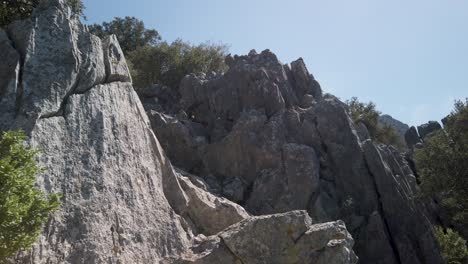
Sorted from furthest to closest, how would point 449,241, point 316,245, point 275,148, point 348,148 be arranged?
point 348,148
point 275,148
point 449,241
point 316,245

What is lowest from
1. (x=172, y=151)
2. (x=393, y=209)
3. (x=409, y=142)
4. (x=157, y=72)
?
(x=393, y=209)

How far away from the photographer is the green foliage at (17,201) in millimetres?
10828

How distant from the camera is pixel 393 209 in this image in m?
31.8

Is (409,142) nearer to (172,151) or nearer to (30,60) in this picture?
(172,151)

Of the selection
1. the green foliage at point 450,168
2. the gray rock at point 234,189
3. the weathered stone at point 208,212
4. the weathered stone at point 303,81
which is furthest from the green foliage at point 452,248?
the weathered stone at point 303,81

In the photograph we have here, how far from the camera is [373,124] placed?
2085 inches

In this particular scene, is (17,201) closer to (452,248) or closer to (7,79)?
(7,79)

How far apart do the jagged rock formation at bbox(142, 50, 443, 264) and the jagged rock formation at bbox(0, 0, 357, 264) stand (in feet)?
37.0

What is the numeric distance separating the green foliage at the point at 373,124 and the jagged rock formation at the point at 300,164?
47.5ft

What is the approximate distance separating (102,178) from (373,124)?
138 ft

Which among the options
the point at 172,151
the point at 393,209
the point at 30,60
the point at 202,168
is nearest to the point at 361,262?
the point at 393,209

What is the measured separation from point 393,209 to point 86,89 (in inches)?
869

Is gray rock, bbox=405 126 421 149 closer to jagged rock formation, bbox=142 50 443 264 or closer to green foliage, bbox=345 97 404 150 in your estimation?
green foliage, bbox=345 97 404 150

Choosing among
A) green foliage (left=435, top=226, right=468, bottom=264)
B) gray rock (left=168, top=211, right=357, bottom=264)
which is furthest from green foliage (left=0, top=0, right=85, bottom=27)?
green foliage (left=435, top=226, right=468, bottom=264)
